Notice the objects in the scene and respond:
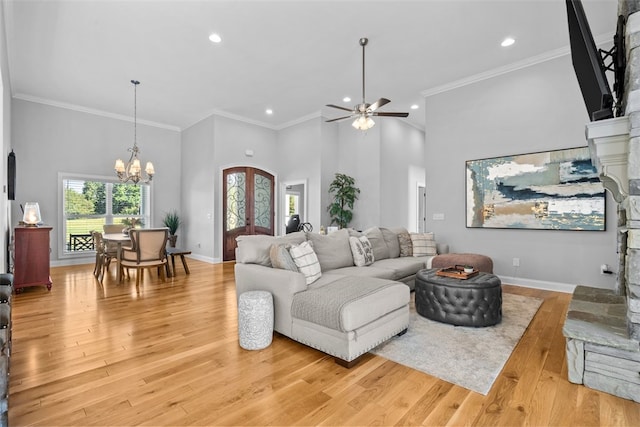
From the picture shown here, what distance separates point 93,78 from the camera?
5348 millimetres

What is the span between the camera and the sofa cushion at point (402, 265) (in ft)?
13.1

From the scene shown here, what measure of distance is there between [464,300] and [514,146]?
9.92 feet

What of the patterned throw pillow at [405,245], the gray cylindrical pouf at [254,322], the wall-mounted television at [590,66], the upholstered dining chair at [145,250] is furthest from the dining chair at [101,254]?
the wall-mounted television at [590,66]

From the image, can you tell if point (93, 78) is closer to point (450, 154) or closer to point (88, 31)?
point (88, 31)

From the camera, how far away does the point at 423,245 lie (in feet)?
16.2

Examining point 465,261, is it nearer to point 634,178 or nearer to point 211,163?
point 634,178

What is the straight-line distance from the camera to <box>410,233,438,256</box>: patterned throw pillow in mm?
4895

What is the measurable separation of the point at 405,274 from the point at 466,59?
3334 mm

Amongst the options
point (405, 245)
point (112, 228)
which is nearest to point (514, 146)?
point (405, 245)

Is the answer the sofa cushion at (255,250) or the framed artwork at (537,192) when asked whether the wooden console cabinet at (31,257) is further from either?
the framed artwork at (537,192)

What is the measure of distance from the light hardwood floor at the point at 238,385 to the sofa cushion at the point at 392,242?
2004 millimetres

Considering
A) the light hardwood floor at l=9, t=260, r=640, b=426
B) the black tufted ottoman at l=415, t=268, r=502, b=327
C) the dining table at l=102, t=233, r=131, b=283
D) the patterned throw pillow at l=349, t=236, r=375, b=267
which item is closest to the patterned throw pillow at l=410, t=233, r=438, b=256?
the patterned throw pillow at l=349, t=236, r=375, b=267

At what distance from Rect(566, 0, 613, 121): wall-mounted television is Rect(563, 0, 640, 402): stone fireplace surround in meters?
0.12

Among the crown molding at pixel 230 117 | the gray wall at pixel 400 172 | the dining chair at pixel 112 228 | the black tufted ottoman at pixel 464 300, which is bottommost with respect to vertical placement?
the black tufted ottoman at pixel 464 300
